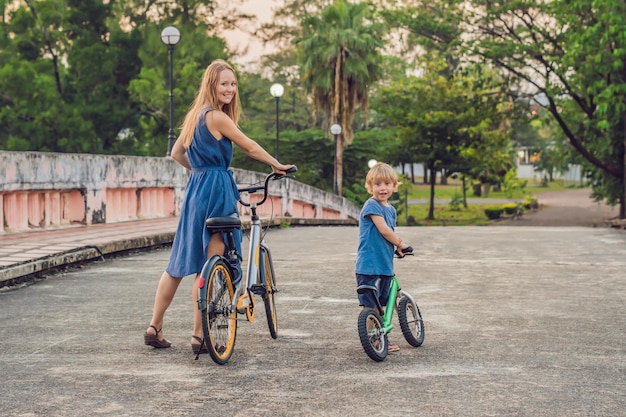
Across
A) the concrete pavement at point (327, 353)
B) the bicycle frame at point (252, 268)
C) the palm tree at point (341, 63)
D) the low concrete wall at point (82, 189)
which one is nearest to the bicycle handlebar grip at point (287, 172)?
the bicycle frame at point (252, 268)

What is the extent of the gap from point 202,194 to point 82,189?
8977mm

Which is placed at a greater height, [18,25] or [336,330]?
[18,25]

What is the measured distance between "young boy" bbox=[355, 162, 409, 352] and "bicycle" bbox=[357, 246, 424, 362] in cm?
7

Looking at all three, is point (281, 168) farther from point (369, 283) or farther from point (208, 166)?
point (369, 283)

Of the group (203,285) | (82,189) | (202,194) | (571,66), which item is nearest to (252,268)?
(202,194)

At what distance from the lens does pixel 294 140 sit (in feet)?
158

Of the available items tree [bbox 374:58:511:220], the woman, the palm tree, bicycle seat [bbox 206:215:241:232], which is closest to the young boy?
the woman

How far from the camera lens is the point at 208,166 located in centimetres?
580

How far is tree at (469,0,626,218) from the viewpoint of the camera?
1128 inches

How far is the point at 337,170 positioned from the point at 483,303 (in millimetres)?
35053

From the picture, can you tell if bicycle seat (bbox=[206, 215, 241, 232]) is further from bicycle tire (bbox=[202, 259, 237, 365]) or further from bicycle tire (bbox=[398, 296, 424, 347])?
bicycle tire (bbox=[398, 296, 424, 347])

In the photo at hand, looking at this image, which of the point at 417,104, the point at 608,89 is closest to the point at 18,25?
the point at 417,104

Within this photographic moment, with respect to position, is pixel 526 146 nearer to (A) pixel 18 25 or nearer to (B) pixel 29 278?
(A) pixel 18 25

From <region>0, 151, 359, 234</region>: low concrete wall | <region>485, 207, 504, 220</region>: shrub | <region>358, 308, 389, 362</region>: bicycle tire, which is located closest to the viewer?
<region>358, 308, 389, 362</region>: bicycle tire
